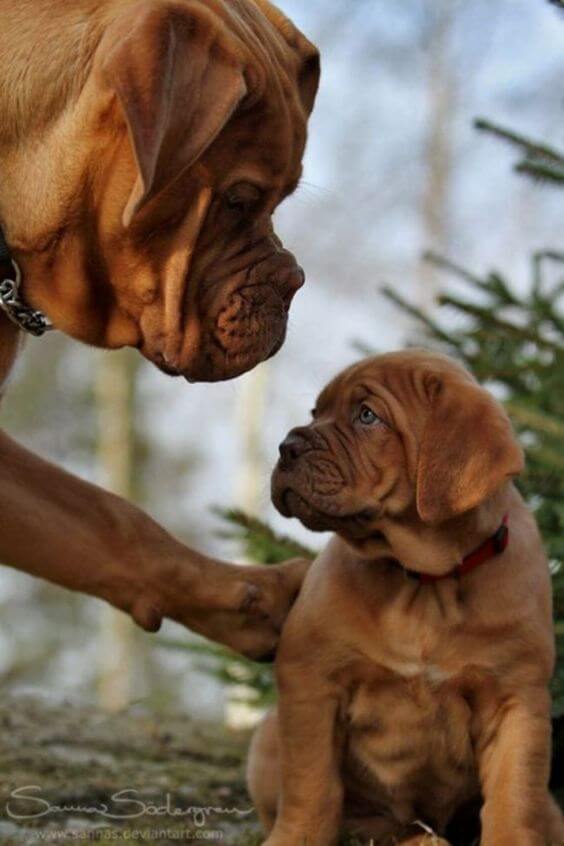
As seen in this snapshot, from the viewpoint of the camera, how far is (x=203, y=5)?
10.7ft

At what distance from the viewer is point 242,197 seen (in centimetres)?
337

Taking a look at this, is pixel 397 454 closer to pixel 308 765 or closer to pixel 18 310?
pixel 308 765

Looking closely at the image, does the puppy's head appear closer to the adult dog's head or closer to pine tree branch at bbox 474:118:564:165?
the adult dog's head

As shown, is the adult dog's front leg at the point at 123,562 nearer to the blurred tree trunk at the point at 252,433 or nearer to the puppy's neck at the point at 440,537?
the puppy's neck at the point at 440,537

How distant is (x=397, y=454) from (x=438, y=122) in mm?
15095

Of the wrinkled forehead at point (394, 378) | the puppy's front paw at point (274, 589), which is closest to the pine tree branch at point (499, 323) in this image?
the wrinkled forehead at point (394, 378)

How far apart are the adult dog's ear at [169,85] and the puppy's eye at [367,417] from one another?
2.66 feet

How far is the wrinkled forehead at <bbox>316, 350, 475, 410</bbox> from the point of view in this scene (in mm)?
3580

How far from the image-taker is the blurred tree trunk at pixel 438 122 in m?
17.9

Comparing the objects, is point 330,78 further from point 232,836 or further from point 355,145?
point 232,836

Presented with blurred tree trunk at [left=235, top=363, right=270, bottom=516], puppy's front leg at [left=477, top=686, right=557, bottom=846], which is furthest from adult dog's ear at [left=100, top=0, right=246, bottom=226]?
blurred tree trunk at [left=235, top=363, right=270, bottom=516]

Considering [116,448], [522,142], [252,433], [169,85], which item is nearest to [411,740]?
[169,85]

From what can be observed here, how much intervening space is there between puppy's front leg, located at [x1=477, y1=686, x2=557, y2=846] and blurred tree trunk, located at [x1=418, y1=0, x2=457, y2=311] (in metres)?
14.8

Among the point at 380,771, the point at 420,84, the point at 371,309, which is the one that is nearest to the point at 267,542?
the point at 380,771
